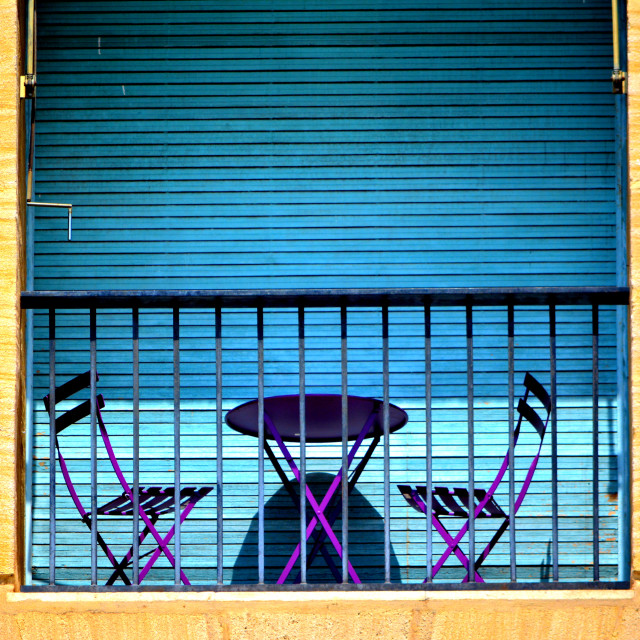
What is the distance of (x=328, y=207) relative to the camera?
5625 mm

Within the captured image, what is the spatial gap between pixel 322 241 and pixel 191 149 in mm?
917

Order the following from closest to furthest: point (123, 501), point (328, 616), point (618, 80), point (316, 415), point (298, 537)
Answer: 1. point (328, 616)
2. point (618, 80)
3. point (316, 415)
4. point (123, 501)
5. point (298, 537)

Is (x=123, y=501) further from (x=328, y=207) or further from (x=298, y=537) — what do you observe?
(x=328, y=207)

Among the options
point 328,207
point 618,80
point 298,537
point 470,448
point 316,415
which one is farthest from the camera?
point 328,207

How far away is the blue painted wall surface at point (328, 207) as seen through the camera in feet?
17.8

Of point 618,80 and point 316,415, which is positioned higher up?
point 618,80

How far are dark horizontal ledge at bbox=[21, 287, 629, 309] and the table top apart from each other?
2.40ft

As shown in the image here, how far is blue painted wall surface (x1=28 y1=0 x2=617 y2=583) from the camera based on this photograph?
541 centimetres

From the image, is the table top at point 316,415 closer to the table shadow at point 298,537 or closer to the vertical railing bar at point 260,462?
the vertical railing bar at point 260,462

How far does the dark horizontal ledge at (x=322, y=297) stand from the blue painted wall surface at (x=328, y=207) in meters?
1.89

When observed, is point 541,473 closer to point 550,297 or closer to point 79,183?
point 550,297

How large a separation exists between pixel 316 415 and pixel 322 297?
101 centimetres

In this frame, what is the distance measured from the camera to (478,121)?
18.6 feet

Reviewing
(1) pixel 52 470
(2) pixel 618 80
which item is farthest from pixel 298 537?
(2) pixel 618 80
